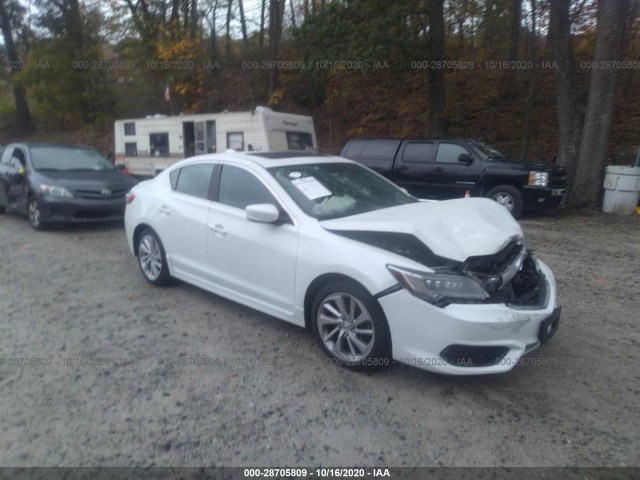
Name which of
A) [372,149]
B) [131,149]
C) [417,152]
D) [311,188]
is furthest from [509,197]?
[131,149]

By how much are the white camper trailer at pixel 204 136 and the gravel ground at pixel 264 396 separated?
9.42m

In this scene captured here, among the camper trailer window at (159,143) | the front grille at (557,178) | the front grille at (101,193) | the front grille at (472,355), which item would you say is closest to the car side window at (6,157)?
the front grille at (101,193)

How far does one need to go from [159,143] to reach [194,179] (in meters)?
12.8

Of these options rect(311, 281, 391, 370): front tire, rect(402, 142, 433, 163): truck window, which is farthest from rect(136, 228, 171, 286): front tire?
rect(402, 142, 433, 163): truck window

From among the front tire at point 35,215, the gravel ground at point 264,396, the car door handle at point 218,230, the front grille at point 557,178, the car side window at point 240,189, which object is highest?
the car side window at point 240,189

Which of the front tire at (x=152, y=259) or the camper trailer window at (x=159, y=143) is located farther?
the camper trailer window at (x=159, y=143)

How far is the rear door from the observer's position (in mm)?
11484

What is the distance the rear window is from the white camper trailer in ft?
8.18

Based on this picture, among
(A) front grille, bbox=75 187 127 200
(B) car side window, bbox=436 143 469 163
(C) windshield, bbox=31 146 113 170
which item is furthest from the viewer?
(B) car side window, bbox=436 143 469 163

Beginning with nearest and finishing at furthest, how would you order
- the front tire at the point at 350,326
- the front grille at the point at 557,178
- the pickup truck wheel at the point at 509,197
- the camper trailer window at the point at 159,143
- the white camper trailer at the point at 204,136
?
the front tire at the point at 350,326, the front grille at the point at 557,178, the pickup truck wheel at the point at 509,197, the white camper trailer at the point at 204,136, the camper trailer window at the point at 159,143

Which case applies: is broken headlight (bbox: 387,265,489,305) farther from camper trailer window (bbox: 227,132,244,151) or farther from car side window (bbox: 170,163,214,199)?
camper trailer window (bbox: 227,132,244,151)

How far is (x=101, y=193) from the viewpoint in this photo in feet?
30.5

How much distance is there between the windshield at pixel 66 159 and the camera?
9.87 m

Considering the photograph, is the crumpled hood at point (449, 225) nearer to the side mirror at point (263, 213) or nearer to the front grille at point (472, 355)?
the side mirror at point (263, 213)
